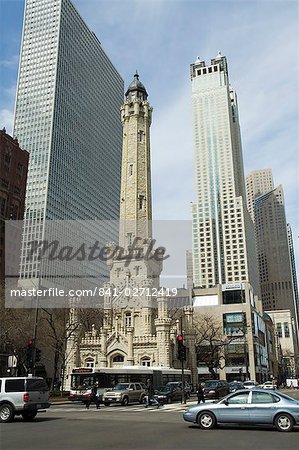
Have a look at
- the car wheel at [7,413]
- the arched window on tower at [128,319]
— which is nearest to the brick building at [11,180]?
the arched window on tower at [128,319]

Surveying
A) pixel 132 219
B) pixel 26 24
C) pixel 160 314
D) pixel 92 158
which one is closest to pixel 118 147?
pixel 92 158

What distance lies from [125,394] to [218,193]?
151758 mm

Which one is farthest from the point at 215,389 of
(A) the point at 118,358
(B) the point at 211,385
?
(A) the point at 118,358

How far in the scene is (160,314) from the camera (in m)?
59.9

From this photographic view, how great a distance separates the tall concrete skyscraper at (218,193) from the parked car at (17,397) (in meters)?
139

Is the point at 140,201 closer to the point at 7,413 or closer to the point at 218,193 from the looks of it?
the point at 7,413

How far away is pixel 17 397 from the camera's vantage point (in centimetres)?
1894

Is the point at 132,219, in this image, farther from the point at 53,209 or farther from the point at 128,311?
the point at 53,209

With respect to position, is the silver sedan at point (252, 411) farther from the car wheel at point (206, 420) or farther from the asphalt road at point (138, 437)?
the asphalt road at point (138, 437)

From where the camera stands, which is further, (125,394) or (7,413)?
(125,394)

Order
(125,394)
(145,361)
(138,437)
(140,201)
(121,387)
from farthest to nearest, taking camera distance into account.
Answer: (140,201) < (145,361) < (121,387) < (125,394) < (138,437)

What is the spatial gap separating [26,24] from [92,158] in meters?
52.7

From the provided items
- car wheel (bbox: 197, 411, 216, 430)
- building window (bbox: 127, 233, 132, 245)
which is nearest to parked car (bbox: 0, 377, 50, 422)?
car wheel (bbox: 197, 411, 216, 430)

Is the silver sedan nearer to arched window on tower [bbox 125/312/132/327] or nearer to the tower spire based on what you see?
arched window on tower [bbox 125/312/132/327]
